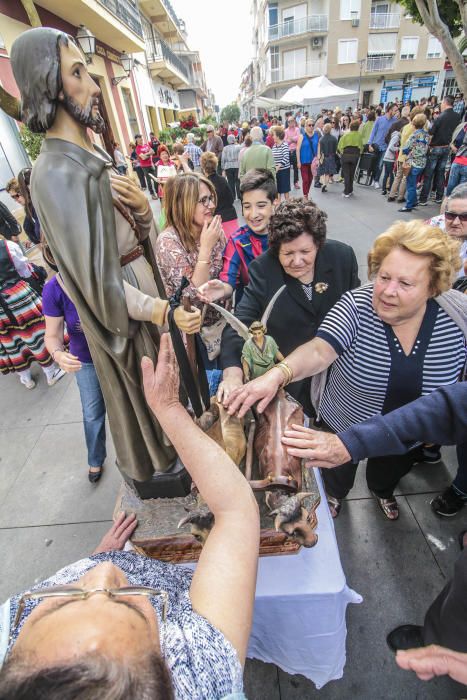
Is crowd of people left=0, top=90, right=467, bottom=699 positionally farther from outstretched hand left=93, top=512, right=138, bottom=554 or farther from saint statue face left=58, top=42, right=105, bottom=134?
saint statue face left=58, top=42, right=105, bottom=134

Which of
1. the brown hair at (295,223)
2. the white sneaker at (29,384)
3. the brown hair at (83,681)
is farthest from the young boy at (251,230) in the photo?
the white sneaker at (29,384)

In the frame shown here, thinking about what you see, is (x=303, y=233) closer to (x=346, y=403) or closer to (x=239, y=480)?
(x=346, y=403)

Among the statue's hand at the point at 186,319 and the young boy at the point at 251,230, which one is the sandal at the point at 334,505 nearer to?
the young boy at the point at 251,230

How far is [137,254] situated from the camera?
52.9 inches

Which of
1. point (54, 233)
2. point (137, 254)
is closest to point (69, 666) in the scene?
point (54, 233)

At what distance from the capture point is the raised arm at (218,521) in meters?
0.71

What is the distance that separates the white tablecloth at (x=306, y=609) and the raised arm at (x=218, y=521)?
2.30ft

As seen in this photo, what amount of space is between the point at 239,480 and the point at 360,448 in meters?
0.64

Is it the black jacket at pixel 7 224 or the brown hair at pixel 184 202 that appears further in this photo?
the black jacket at pixel 7 224

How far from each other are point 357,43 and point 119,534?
1521 inches

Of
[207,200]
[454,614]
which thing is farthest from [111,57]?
[454,614]

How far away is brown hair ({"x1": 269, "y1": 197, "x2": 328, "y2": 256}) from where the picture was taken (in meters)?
1.77

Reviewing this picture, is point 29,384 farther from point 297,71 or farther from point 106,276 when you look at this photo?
point 297,71

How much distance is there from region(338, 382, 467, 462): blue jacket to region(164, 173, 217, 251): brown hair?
154 cm
